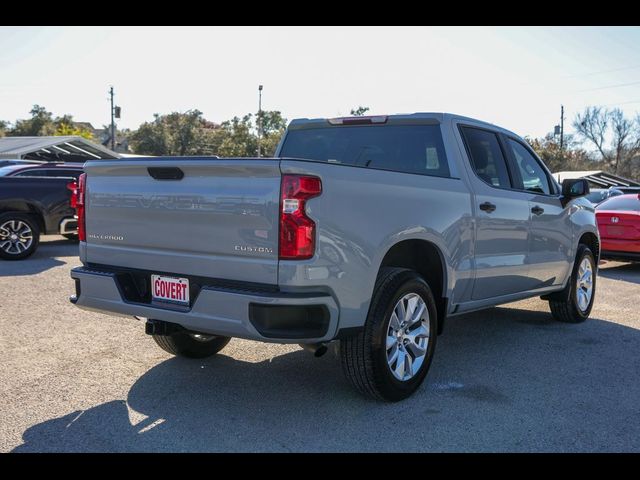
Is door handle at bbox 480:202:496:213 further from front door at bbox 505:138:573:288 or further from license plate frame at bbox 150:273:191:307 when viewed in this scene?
license plate frame at bbox 150:273:191:307

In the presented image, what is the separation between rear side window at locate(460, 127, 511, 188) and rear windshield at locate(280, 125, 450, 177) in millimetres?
323

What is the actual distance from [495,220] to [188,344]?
8.85ft

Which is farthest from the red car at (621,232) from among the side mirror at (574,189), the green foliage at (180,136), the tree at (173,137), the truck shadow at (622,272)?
the tree at (173,137)

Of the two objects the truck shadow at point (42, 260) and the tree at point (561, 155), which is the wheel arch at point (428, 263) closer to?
the truck shadow at point (42, 260)

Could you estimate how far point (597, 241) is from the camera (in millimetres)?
7625

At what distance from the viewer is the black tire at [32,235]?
1096 cm

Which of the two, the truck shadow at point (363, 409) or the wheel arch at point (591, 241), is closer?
the truck shadow at point (363, 409)

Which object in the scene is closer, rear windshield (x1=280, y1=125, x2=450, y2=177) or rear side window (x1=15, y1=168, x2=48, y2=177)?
rear windshield (x1=280, y1=125, x2=450, y2=177)

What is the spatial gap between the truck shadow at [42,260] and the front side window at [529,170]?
707 centimetres

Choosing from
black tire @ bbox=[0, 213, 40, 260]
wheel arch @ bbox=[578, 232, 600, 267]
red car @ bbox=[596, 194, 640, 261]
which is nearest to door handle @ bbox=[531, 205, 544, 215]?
wheel arch @ bbox=[578, 232, 600, 267]

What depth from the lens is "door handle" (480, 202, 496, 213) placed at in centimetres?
522
